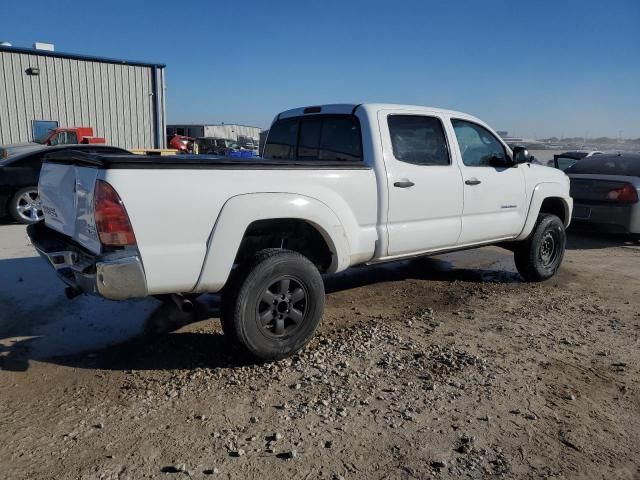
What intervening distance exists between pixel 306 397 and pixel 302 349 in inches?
30.9

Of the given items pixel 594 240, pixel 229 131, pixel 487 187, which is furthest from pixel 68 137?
pixel 229 131

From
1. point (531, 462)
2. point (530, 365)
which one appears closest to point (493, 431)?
point (531, 462)

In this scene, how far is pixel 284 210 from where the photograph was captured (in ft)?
12.9

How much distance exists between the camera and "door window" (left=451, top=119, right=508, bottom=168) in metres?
5.57

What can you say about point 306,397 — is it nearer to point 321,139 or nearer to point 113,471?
point 113,471

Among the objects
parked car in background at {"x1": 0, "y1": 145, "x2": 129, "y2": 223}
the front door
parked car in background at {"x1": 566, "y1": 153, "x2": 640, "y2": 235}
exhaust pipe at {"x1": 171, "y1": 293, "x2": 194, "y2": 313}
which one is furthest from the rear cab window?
parked car in background at {"x1": 566, "y1": 153, "x2": 640, "y2": 235}

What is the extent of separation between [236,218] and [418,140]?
87.8 inches

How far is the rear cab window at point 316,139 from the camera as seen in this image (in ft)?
16.2

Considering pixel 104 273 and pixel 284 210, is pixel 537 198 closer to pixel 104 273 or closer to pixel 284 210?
pixel 284 210

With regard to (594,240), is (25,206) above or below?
above

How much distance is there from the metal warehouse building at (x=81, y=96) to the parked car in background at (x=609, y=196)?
17.9m

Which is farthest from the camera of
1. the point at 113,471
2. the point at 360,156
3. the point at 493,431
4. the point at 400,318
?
the point at 400,318

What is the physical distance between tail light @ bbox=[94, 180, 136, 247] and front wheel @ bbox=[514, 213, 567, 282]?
4.77 m

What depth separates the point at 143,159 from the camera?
3.37 m
